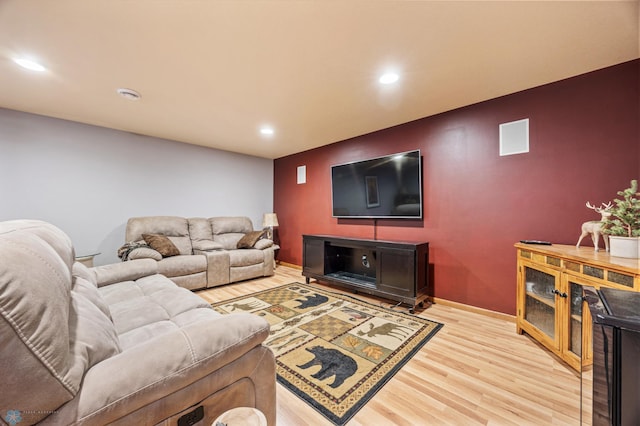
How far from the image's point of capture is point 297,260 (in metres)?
4.94

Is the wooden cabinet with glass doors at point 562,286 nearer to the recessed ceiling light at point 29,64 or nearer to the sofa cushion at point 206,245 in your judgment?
the sofa cushion at point 206,245

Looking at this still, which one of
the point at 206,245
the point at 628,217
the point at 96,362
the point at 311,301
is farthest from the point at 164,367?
the point at 206,245

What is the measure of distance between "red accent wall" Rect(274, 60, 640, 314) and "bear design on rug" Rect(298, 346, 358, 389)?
171 cm

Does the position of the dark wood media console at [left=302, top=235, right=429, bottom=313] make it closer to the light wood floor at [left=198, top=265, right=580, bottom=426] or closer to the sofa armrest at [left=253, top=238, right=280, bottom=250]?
the light wood floor at [left=198, top=265, right=580, bottom=426]

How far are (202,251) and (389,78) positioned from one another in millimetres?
3583

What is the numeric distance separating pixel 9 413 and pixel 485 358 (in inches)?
96.8

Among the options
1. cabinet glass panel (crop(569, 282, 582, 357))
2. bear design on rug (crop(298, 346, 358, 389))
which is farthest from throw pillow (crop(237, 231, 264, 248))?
cabinet glass panel (crop(569, 282, 582, 357))

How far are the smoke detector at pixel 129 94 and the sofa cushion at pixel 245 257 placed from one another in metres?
2.33

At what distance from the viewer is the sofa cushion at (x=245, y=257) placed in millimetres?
3868

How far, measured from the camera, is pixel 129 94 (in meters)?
2.51

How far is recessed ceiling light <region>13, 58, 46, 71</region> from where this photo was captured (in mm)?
1943

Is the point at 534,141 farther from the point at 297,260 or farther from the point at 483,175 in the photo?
the point at 297,260

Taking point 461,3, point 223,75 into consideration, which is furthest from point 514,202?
point 223,75

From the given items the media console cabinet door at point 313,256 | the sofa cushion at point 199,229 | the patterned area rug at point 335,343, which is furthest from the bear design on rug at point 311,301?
the sofa cushion at point 199,229
